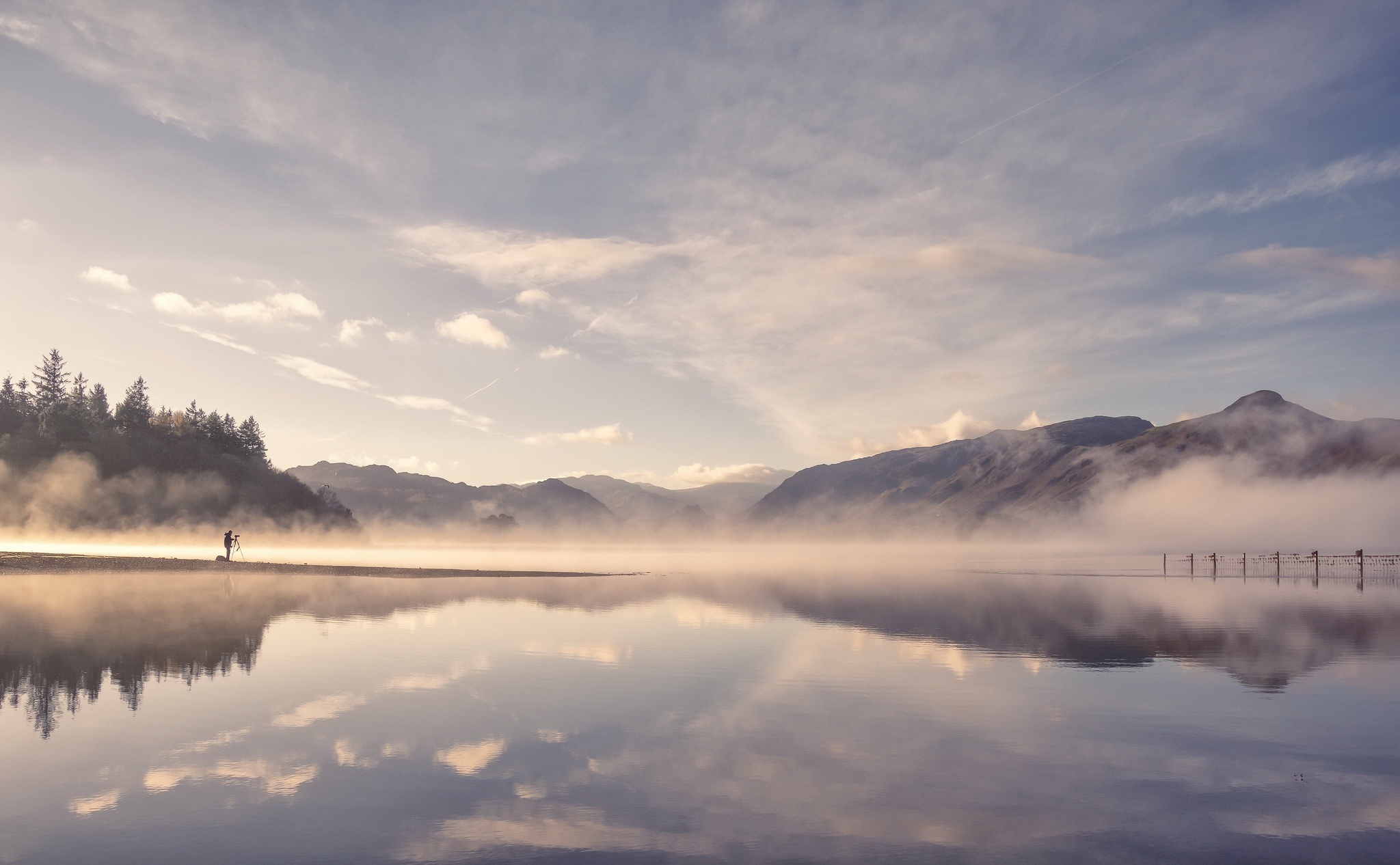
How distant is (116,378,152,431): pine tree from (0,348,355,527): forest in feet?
0.71

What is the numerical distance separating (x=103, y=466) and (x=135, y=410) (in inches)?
1053

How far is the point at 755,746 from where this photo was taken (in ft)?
63.2

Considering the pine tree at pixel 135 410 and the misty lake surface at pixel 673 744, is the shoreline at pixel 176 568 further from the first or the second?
the pine tree at pixel 135 410

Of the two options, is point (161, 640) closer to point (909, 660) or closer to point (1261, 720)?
point (909, 660)

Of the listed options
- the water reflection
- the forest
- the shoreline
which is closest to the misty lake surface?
the water reflection

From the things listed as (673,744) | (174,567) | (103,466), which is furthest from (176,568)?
(103,466)

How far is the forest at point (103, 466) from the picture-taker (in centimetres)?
14862

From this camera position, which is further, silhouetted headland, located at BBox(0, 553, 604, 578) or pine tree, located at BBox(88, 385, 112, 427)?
pine tree, located at BBox(88, 385, 112, 427)

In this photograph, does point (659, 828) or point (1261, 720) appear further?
point (1261, 720)

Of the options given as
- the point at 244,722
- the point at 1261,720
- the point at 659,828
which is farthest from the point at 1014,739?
the point at 244,722

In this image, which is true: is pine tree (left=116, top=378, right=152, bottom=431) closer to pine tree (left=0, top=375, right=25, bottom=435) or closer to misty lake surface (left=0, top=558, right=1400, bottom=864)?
pine tree (left=0, top=375, right=25, bottom=435)

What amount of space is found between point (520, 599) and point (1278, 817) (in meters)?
55.1

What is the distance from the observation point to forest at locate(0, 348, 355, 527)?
488ft

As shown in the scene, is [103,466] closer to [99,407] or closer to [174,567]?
[99,407]
